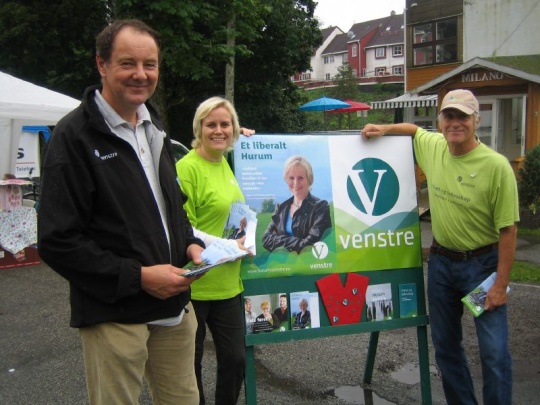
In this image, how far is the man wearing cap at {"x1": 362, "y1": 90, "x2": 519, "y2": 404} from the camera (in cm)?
296

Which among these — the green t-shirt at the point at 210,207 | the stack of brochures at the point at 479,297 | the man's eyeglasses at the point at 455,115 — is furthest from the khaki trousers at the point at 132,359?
the man's eyeglasses at the point at 455,115

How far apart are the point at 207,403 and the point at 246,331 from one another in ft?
3.45

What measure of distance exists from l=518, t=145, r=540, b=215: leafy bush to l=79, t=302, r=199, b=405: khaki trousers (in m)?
9.47

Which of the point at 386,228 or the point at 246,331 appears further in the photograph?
the point at 386,228

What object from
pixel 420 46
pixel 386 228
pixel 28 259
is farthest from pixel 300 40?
pixel 386 228

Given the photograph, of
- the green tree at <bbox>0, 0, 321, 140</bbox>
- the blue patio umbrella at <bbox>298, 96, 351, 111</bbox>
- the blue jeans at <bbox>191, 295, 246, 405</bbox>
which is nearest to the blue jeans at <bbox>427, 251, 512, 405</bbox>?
the blue jeans at <bbox>191, 295, 246, 405</bbox>

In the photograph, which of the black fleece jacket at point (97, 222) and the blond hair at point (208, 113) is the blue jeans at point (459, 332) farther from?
the black fleece jacket at point (97, 222)

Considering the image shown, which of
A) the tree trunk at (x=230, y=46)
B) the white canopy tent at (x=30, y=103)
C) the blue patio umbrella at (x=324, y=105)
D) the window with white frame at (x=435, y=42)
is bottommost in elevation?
the white canopy tent at (x=30, y=103)

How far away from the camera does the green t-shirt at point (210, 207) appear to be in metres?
3.00

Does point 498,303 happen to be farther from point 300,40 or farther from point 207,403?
point 300,40

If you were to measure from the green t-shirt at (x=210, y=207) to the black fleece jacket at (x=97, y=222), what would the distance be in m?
0.80

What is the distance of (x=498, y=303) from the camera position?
2.97 meters

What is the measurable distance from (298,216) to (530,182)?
854 centimetres

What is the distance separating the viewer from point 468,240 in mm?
3070
